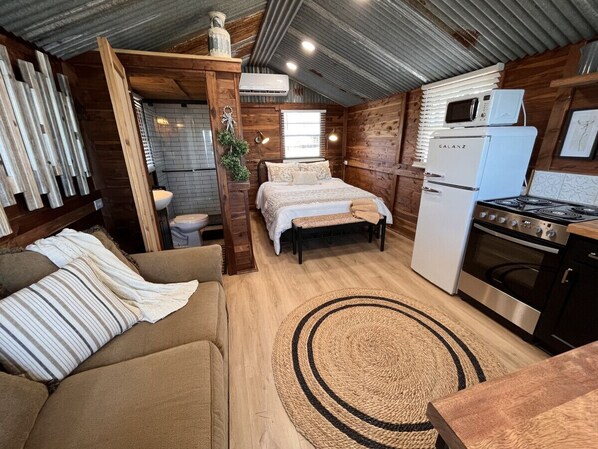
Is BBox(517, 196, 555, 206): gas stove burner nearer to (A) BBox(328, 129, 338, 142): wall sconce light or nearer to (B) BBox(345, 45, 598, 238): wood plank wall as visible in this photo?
(B) BBox(345, 45, 598, 238): wood plank wall

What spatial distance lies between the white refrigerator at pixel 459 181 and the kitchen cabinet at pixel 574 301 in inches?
26.0

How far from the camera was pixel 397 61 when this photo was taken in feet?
9.80

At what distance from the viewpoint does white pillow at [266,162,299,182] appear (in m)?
4.61

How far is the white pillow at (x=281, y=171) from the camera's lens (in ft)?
15.1

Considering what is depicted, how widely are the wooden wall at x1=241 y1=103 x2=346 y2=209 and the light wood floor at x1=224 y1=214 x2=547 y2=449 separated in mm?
1884

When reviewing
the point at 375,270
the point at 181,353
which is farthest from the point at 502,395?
the point at 375,270

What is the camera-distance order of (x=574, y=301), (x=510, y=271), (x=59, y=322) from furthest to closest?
(x=510, y=271), (x=574, y=301), (x=59, y=322)

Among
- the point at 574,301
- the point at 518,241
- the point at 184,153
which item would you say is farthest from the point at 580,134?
the point at 184,153

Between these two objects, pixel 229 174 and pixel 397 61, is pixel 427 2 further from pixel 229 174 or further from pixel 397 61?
pixel 229 174

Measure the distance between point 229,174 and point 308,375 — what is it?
1845mm

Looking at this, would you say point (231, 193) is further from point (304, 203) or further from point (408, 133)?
point (408, 133)

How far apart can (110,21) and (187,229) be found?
2.18 meters

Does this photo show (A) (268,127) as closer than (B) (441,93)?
No

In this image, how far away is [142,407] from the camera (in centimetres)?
89
